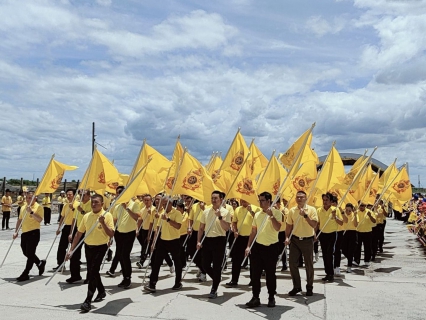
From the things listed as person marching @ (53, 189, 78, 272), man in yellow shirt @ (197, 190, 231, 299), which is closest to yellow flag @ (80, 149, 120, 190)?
person marching @ (53, 189, 78, 272)

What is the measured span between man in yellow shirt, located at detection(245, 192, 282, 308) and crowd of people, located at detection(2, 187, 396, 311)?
0.05ft

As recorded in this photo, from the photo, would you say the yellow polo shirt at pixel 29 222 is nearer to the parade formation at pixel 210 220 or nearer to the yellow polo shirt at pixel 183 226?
the parade formation at pixel 210 220

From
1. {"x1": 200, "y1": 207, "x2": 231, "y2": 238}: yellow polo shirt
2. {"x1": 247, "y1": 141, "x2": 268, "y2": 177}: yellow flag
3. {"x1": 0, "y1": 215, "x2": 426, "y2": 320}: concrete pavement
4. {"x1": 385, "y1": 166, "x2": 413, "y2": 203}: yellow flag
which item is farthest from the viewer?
{"x1": 385, "y1": 166, "x2": 413, "y2": 203}: yellow flag

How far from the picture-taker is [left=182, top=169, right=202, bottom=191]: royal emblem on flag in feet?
32.9

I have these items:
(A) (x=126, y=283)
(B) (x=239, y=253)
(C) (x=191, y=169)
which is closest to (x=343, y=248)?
(B) (x=239, y=253)

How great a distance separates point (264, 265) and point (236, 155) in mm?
4104

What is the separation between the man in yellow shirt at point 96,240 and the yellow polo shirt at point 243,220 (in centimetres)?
290

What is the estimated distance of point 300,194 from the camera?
8977 mm

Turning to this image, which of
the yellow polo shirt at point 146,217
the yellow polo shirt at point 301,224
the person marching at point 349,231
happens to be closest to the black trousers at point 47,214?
the yellow polo shirt at point 146,217

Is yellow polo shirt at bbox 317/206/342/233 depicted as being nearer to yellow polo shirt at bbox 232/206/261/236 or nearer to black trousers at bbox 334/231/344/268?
black trousers at bbox 334/231/344/268

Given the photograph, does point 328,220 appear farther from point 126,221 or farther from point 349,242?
point 126,221

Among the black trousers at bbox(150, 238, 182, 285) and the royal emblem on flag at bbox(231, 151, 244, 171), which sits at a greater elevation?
the royal emblem on flag at bbox(231, 151, 244, 171)

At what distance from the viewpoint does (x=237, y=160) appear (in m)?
11.5

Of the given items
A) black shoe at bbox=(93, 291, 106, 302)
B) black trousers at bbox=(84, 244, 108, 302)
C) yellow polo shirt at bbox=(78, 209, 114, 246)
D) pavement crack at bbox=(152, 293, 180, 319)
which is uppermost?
yellow polo shirt at bbox=(78, 209, 114, 246)
